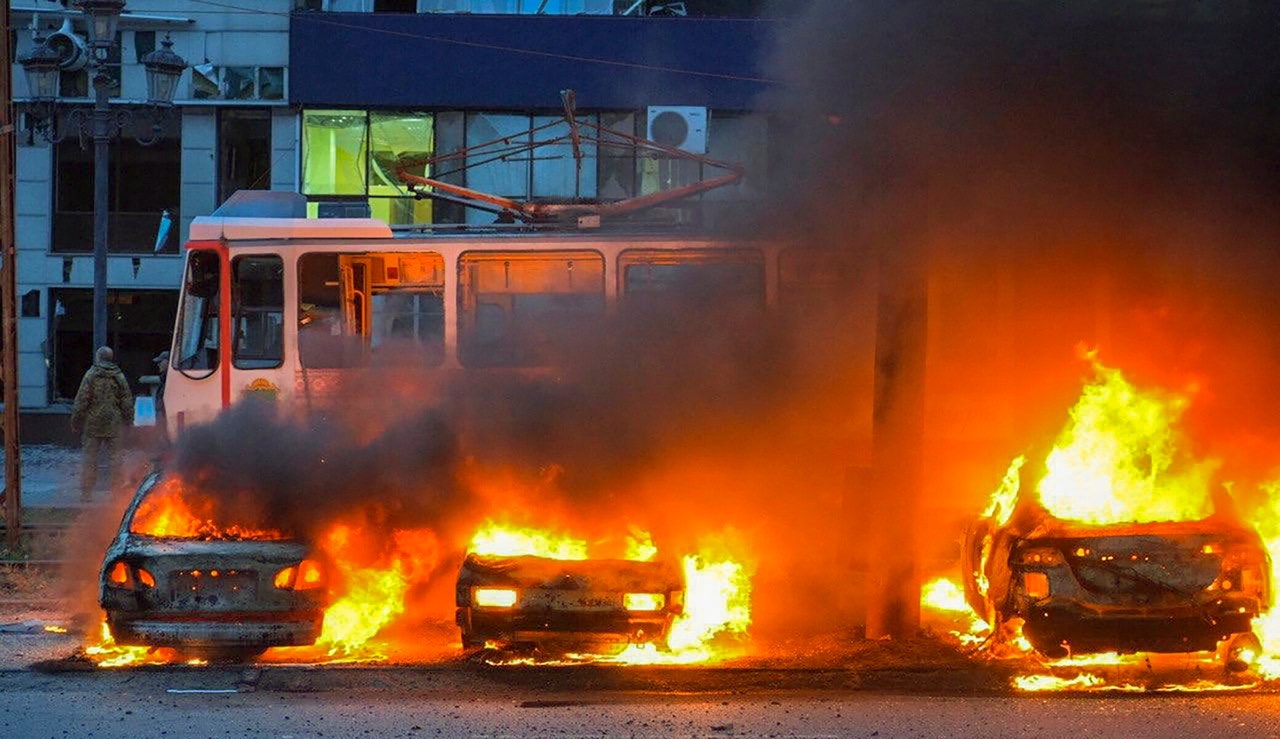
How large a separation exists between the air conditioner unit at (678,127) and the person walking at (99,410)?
695cm

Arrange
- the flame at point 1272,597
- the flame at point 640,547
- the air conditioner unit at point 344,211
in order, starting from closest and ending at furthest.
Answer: the flame at point 1272,597, the flame at point 640,547, the air conditioner unit at point 344,211

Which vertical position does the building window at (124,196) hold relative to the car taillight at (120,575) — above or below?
above

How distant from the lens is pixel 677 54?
2186cm

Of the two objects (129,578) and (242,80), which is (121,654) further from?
(242,80)

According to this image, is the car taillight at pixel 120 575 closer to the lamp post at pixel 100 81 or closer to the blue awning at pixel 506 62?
the lamp post at pixel 100 81

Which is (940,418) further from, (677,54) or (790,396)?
(677,54)

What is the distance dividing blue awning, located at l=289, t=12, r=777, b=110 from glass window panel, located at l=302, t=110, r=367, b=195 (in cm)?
43

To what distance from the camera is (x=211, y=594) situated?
328 inches

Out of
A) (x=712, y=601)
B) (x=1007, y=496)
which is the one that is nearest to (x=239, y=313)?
(x=712, y=601)

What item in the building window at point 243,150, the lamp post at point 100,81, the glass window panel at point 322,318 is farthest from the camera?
the building window at point 243,150

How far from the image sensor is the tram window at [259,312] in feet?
42.0

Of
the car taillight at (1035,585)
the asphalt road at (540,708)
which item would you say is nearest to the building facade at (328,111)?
the car taillight at (1035,585)

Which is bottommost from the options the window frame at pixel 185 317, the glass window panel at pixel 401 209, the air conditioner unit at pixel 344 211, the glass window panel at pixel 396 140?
the window frame at pixel 185 317

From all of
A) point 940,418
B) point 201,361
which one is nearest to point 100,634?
point 201,361
